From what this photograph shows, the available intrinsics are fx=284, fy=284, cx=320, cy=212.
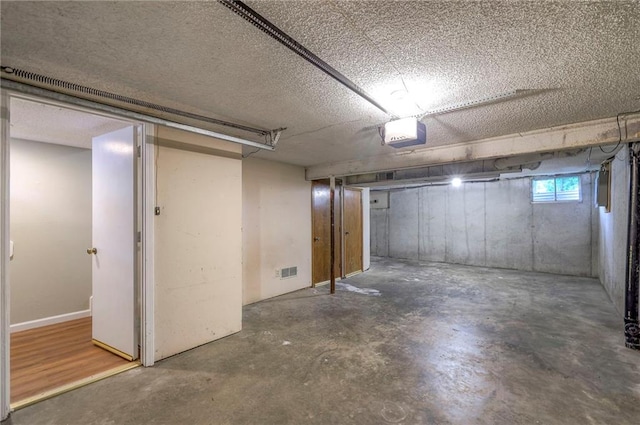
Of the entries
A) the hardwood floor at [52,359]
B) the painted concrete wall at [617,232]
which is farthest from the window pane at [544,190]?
the hardwood floor at [52,359]

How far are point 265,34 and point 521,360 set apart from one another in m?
3.33

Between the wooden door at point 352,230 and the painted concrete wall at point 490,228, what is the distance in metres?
2.82

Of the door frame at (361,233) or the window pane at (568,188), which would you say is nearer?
the door frame at (361,233)

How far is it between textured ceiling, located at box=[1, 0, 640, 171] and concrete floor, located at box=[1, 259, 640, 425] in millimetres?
2244

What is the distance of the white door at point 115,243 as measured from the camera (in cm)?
259

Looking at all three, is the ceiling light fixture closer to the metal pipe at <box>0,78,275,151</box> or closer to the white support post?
the metal pipe at <box>0,78,275,151</box>

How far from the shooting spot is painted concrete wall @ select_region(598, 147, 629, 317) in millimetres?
3580

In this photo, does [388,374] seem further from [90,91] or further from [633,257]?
[90,91]

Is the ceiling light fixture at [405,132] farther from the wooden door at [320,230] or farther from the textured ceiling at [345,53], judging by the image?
the wooden door at [320,230]

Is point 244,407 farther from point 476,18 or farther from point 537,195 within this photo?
point 537,195

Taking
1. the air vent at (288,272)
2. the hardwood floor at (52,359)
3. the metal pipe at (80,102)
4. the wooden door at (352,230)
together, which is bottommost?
the hardwood floor at (52,359)

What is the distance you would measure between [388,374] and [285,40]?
2541 mm

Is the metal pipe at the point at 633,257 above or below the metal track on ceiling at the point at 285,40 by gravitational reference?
below

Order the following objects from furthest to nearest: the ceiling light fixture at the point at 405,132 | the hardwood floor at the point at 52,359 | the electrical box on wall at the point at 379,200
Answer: the electrical box on wall at the point at 379,200 < the ceiling light fixture at the point at 405,132 < the hardwood floor at the point at 52,359
